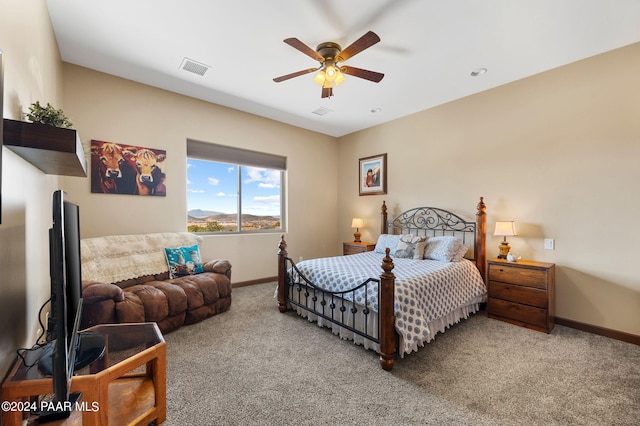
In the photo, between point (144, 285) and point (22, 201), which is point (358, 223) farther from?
point (22, 201)

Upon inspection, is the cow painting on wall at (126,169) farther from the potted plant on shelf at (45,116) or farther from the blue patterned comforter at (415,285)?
the blue patterned comforter at (415,285)

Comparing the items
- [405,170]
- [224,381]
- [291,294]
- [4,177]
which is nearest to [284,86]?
[405,170]

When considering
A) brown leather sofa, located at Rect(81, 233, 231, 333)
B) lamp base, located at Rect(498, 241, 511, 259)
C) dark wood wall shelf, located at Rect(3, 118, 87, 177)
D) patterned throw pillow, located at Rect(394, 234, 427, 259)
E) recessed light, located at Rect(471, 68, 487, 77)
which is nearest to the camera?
dark wood wall shelf, located at Rect(3, 118, 87, 177)

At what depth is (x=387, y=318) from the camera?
228 centimetres

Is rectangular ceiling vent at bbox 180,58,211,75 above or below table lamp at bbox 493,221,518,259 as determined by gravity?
above

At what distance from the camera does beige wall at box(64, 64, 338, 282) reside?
131 inches

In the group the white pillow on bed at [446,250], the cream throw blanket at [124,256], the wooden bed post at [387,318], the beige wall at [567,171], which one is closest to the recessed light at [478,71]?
the beige wall at [567,171]

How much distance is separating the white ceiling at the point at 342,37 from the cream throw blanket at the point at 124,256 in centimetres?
208

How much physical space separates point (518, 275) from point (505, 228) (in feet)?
1.86

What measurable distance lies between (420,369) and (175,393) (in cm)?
190

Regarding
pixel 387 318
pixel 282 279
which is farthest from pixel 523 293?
pixel 282 279

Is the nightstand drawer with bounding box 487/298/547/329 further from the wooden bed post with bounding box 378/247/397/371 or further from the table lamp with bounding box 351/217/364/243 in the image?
the table lamp with bounding box 351/217/364/243

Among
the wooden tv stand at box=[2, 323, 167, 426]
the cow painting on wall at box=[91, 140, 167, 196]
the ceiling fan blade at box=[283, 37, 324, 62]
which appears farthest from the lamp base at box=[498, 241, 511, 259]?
the cow painting on wall at box=[91, 140, 167, 196]

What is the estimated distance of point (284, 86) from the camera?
3.74 meters
